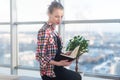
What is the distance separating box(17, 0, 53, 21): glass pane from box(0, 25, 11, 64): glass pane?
0.43 metres

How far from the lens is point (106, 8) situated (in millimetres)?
3373

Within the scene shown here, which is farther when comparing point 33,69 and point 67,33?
point 33,69

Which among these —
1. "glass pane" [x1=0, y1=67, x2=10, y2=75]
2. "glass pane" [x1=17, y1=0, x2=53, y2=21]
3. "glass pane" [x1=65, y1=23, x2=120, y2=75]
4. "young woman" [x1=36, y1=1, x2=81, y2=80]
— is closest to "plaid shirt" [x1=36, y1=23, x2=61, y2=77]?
"young woman" [x1=36, y1=1, x2=81, y2=80]

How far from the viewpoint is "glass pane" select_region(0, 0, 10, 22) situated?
4277mm

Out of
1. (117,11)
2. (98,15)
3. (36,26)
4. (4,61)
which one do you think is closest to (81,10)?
(98,15)

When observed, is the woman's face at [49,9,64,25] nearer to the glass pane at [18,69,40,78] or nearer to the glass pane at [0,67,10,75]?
the glass pane at [18,69,40,78]

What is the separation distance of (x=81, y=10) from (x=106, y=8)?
1.44ft

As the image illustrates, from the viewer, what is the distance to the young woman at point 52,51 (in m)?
2.18

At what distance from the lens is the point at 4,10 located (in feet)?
14.2

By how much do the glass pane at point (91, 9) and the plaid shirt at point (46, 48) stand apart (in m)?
1.41

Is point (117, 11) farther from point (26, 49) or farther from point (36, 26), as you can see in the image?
point (26, 49)

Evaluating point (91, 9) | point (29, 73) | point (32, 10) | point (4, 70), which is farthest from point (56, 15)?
point (4, 70)

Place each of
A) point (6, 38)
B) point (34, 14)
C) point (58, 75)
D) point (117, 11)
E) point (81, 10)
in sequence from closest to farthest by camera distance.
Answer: point (58, 75) → point (117, 11) → point (81, 10) → point (34, 14) → point (6, 38)

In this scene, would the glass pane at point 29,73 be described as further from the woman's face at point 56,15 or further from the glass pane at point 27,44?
the woman's face at point 56,15
